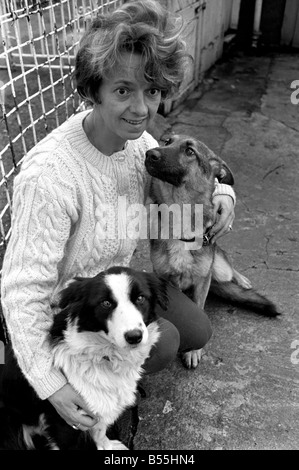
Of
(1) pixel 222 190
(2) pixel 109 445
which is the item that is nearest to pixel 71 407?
(2) pixel 109 445

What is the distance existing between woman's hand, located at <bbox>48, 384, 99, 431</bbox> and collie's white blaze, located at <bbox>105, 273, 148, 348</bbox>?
0.88ft

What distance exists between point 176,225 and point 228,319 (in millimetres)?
679

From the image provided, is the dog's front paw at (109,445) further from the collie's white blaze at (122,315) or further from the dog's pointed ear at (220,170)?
the dog's pointed ear at (220,170)

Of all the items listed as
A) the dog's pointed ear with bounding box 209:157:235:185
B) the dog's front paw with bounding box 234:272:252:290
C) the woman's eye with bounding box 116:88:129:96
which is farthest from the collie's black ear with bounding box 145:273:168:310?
the dog's front paw with bounding box 234:272:252:290

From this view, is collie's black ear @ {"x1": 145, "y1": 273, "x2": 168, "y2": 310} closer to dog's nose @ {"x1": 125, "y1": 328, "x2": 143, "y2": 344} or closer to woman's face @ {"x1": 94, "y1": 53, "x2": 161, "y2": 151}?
dog's nose @ {"x1": 125, "y1": 328, "x2": 143, "y2": 344}

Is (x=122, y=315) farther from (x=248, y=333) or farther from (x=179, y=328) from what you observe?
(x=248, y=333)

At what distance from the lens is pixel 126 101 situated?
1523mm

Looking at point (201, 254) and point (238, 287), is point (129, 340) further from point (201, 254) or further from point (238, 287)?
point (238, 287)

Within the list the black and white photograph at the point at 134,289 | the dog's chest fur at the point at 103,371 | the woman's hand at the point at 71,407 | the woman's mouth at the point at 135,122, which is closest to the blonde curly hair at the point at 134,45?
the black and white photograph at the point at 134,289

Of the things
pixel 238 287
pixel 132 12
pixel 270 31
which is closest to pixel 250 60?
pixel 270 31

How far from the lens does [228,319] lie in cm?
246

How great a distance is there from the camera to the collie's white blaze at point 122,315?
52.1 inches

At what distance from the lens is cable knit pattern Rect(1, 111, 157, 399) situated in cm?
144

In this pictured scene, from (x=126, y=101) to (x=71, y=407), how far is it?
104cm
